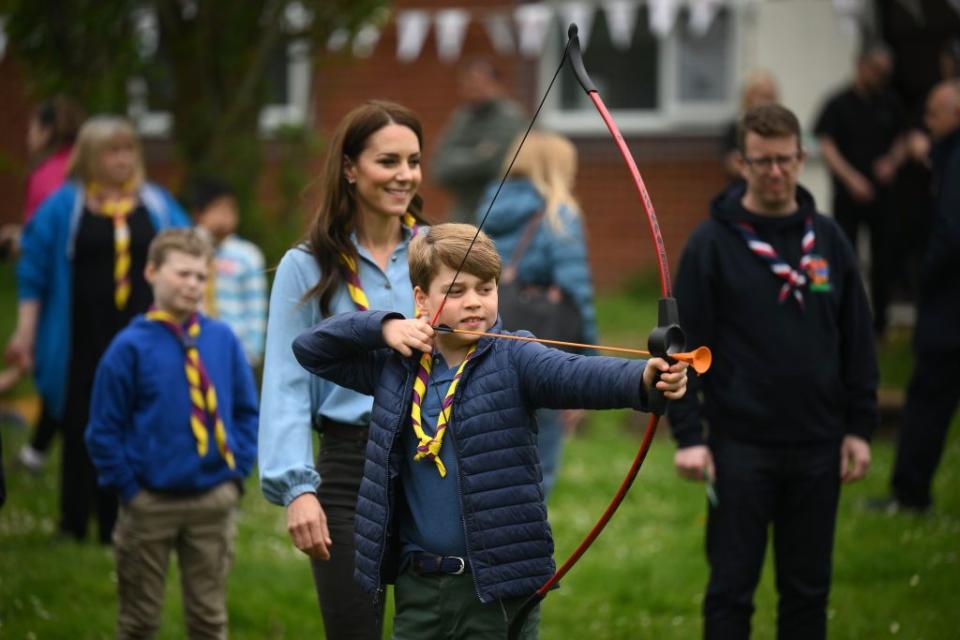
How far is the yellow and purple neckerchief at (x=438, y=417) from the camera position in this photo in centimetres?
355

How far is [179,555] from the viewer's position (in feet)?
16.5

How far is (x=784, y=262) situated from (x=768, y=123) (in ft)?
1.49

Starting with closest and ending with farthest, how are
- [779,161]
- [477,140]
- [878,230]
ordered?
[779,161] → [477,140] → [878,230]

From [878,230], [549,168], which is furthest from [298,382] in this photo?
[878,230]

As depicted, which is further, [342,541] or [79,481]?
[79,481]

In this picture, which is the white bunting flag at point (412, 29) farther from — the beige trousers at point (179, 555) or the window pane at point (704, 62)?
the beige trousers at point (179, 555)

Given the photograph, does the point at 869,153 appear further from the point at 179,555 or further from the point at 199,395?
the point at 179,555

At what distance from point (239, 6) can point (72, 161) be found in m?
2.39

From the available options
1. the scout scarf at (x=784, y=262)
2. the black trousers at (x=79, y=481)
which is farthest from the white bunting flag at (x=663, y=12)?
the scout scarf at (x=784, y=262)

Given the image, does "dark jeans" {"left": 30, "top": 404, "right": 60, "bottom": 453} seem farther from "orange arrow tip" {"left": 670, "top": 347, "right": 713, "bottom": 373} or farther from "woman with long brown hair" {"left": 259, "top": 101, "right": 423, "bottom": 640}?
"orange arrow tip" {"left": 670, "top": 347, "right": 713, "bottom": 373}

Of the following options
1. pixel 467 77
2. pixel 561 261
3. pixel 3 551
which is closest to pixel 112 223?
pixel 3 551

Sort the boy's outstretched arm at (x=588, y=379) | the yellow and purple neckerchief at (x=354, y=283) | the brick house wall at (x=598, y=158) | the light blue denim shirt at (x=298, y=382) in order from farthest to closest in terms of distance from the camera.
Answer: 1. the brick house wall at (x=598, y=158)
2. the yellow and purple neckerchief at (x=354, y=283)
3. the light blue denim shirt at (x=298, y=382)
4. the boy's outstretched arm at (x=588, y=379)

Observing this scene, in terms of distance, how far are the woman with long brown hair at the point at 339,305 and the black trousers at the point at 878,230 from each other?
7723 millimetres

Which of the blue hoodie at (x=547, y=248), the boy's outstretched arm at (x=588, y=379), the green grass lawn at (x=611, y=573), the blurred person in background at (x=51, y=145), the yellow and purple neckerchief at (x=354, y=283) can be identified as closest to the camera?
the boy's outstretched arm at (x=588, y=379)
